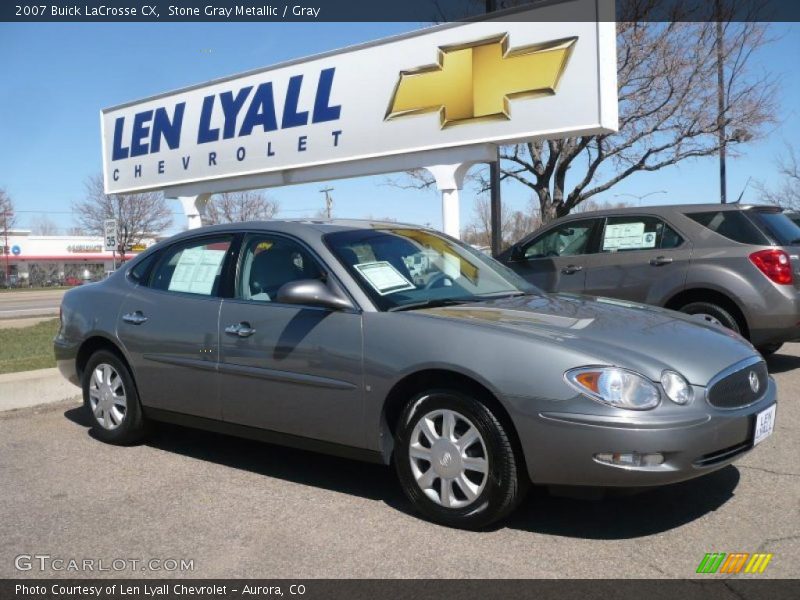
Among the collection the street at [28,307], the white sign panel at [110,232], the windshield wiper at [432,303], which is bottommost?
the street at [28,307]

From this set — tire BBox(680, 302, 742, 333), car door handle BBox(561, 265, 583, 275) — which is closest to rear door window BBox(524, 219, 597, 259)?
car door handle BBox(561, 265, 583, 275)

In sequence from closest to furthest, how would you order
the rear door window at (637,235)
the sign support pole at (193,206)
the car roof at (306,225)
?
the car roof at (306,225) → the rear door window at (637,235) → the sign support pole at (193,206)

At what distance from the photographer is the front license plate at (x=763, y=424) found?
3674 millimetres

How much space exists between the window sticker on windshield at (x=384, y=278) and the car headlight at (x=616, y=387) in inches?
49.0

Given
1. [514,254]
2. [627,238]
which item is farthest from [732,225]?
[514,254]

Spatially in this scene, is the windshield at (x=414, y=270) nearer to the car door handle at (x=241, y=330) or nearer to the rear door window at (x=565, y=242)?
the car door handle at (x=241, y=330)

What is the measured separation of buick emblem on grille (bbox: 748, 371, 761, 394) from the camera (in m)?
3.80

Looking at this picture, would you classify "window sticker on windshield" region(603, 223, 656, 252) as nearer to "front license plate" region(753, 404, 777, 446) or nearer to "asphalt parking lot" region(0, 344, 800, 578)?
"asphalt parking lot" region(0, 344, 800, 578)

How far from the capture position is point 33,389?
7.11 m

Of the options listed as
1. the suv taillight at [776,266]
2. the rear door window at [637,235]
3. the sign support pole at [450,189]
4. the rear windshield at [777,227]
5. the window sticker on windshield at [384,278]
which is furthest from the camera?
the sign support pole at [450,189]

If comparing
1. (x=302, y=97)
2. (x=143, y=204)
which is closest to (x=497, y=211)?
(x=302, y=97)

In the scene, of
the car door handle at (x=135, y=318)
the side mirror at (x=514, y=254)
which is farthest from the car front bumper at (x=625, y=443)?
the side mirror at (x=514, y=254)

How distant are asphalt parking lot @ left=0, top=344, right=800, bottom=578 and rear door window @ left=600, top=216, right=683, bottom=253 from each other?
2914 mm

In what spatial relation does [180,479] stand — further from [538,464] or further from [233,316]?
[538,464]
